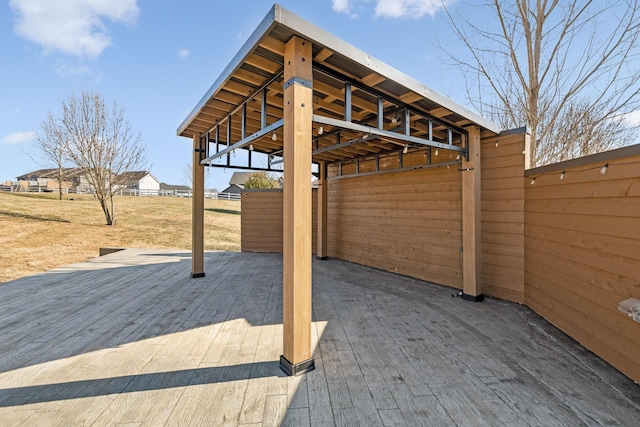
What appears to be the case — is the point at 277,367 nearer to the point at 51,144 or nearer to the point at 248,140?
the point at 248,140

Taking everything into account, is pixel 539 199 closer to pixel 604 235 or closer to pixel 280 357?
pixel 604 235

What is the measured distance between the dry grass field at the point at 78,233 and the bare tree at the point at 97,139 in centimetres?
149

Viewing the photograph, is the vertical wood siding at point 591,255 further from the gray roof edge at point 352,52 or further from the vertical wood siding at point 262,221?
the vertical wood siding at point 262,221

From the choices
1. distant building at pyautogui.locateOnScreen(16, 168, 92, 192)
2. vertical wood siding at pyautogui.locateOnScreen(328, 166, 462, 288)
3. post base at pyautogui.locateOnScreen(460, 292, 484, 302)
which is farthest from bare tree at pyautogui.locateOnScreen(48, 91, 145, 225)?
post base at pyautogui.locateOnScreen(460, 292, 484, 302)

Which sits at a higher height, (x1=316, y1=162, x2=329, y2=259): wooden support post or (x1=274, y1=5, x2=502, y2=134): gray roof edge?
(x1=274, y1=5, x2=502, y2=134): gray roof edge

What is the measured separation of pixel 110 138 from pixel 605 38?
49.6 feet

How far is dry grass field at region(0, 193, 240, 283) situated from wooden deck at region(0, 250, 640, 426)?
17.6 ft

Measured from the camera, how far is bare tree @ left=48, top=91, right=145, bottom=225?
1107 cm

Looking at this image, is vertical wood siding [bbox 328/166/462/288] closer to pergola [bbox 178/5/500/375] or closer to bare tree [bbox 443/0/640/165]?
pergola [bbox 178/5/500/375]

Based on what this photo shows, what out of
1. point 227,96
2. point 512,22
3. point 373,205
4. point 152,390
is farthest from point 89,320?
point 512,22

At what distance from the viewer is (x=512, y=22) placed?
522cm

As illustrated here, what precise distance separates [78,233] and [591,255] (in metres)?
14.3

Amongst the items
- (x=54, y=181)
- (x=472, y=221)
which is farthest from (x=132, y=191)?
(x=472, y=221)

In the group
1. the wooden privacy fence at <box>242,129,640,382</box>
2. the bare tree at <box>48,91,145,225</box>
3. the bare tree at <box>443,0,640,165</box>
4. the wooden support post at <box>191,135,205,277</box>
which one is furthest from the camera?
the bare tree at <box>48,91,145,225</box>
